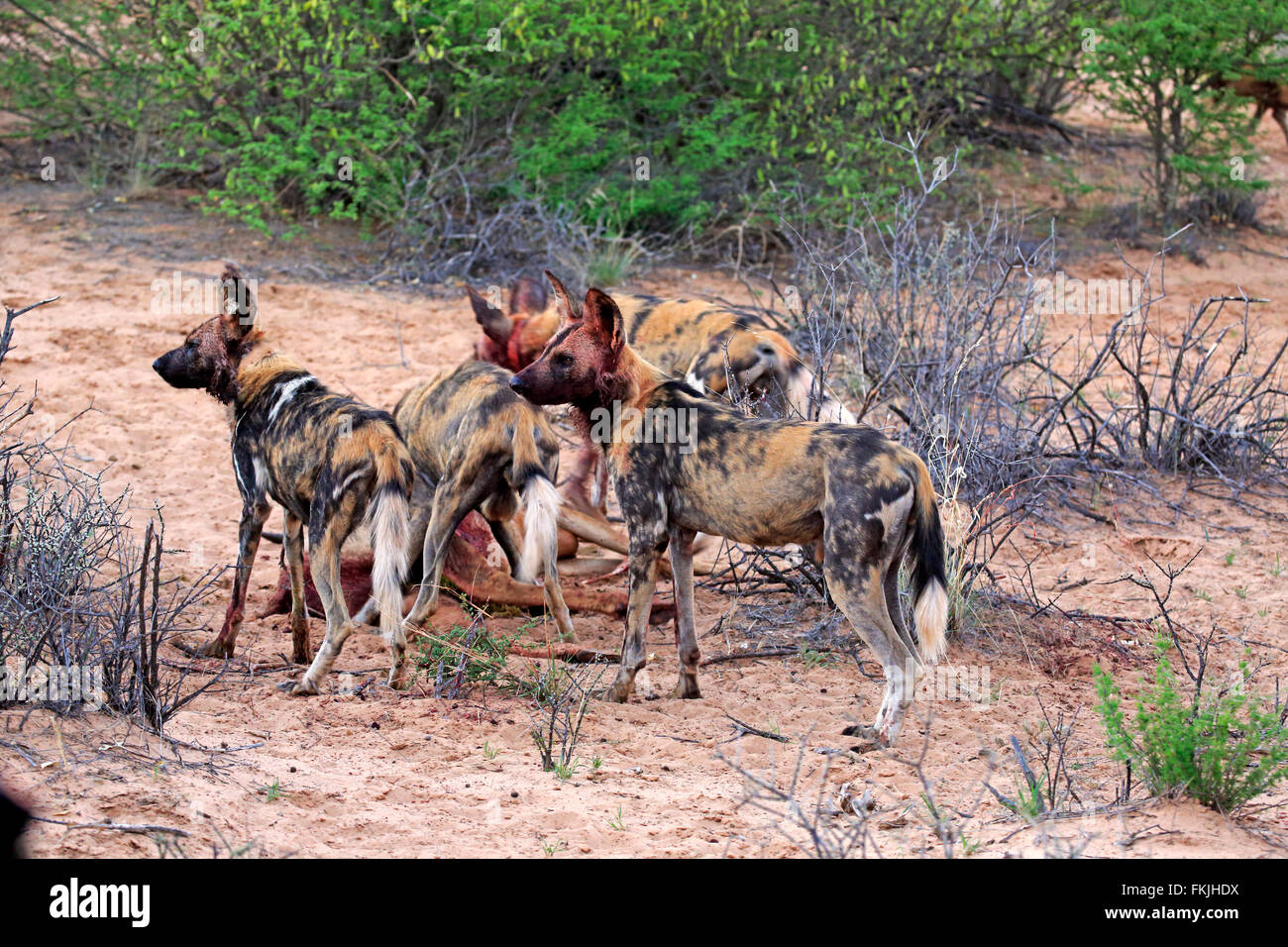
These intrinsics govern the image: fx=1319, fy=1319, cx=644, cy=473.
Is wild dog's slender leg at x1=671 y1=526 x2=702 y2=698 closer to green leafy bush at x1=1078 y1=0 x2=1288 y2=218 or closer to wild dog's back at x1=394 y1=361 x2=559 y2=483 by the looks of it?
wild dog's back at x1=394 y1=361 x2=559 y2=483

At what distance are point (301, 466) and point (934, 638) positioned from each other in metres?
2.61

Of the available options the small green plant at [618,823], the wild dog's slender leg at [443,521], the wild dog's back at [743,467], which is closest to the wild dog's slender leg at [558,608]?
the wild dog's slender leg at [443,521]

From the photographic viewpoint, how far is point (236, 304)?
5.68 meters

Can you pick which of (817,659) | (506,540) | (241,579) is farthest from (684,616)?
(241,579)

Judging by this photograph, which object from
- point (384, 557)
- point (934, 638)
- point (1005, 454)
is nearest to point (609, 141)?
point (1005, 454)

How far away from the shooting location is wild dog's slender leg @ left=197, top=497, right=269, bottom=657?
5543 mm

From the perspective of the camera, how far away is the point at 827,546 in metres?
4.70

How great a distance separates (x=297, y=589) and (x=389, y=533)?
57 cm

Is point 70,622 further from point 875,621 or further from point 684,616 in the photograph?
point 875,621

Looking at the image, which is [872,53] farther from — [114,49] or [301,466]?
[301,466]

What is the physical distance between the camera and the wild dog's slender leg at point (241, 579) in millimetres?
5543

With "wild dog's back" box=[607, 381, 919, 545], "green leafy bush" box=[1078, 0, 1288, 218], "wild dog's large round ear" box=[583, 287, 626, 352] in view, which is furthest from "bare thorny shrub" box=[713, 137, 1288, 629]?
"green leafy bush" box=[1078, 0, 1288, 218]

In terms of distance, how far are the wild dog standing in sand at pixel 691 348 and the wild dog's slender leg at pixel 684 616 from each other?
108 centimetres

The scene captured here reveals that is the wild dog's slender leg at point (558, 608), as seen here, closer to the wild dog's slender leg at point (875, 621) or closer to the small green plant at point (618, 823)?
the wild dog's slender leg at point (875, 621)
